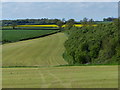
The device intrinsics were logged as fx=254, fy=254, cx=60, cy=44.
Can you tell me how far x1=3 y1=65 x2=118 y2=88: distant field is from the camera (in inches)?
372

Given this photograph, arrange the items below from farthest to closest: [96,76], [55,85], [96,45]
A: [96,45] < [96,76] < [55,85]

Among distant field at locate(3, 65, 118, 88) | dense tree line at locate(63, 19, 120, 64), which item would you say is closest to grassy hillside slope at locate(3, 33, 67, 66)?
dense tree line at locate(63, 19, 120, 64)

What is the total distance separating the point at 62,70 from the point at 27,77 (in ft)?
6.58

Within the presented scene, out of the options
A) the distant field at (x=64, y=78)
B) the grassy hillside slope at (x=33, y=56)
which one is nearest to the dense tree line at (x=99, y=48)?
the grassy hillside slope at (x=33, y=56)

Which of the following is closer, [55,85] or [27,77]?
[55,85]

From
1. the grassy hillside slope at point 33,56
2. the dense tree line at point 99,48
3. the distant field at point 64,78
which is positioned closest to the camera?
the distant field at point 64,78

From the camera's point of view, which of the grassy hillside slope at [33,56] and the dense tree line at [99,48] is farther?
the grassy hillside slope at [33,56]

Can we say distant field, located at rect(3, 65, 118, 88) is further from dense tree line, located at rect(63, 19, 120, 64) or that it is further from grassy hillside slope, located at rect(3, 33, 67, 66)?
grassy hillside slope, located at rect(3, 33, 67, 66)

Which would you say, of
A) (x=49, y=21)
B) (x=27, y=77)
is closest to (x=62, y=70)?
(x=27, y=77)

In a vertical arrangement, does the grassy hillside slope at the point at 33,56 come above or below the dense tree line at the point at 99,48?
below

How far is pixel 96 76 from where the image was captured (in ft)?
34.7

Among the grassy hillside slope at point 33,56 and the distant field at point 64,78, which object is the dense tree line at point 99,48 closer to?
the grassy hillside slope at point 33,56

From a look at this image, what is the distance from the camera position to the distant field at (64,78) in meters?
9.45

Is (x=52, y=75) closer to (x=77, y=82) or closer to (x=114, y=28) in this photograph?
(x=77, y=82)
